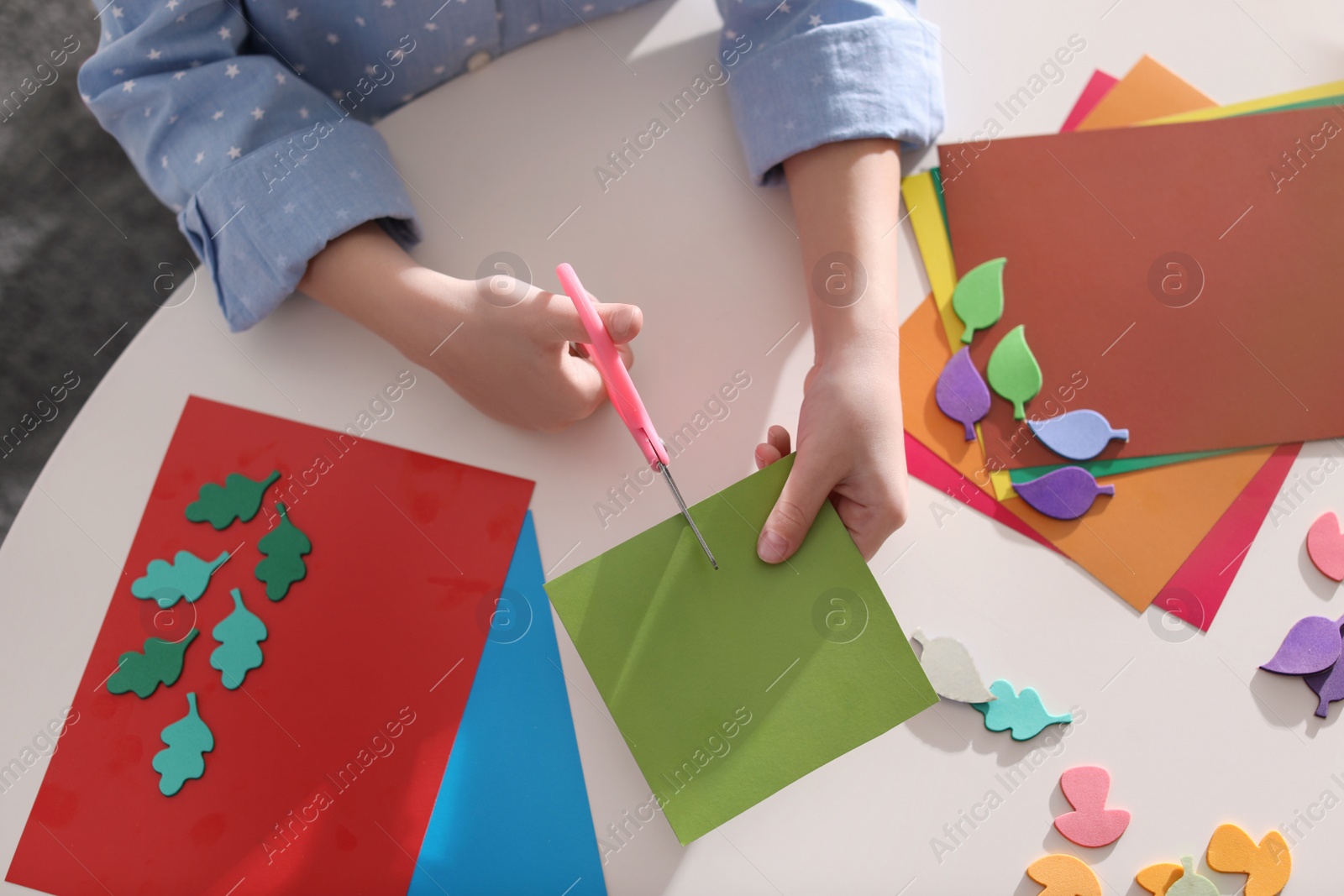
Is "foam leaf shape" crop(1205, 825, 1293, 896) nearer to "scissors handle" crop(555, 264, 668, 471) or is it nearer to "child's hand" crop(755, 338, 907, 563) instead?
"child's hand" crop(755, 338, 907, 563)

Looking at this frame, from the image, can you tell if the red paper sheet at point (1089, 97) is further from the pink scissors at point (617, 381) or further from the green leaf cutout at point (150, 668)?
the green leaf cutout at point (150, 668)

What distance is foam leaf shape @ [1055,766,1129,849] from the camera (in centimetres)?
66

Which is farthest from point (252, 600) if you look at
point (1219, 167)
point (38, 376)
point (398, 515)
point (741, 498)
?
point (1219, 167)

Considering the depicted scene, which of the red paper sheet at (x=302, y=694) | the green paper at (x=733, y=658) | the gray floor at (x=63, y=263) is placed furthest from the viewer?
the gray floor at (x=63, y=263)

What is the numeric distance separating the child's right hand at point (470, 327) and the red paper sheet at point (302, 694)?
8cm

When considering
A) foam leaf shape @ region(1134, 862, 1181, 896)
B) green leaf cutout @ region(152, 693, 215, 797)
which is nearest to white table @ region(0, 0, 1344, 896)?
foam leaf shape @ region(1134, 862, 1181, 896)

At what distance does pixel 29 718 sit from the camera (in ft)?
2.35

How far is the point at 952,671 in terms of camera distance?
2.20 feet

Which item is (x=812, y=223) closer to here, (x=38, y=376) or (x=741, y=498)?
(x=741, y=498)

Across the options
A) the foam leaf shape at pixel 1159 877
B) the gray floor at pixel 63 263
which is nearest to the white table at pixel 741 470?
the foam leaf shape at pixel 1159 877

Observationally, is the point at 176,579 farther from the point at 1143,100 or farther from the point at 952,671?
the point at 1143,100

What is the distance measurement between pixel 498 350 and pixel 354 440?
0.53 ft

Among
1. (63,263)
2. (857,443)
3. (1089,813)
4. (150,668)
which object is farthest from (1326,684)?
(63,263)

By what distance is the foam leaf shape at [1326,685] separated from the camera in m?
0.68
